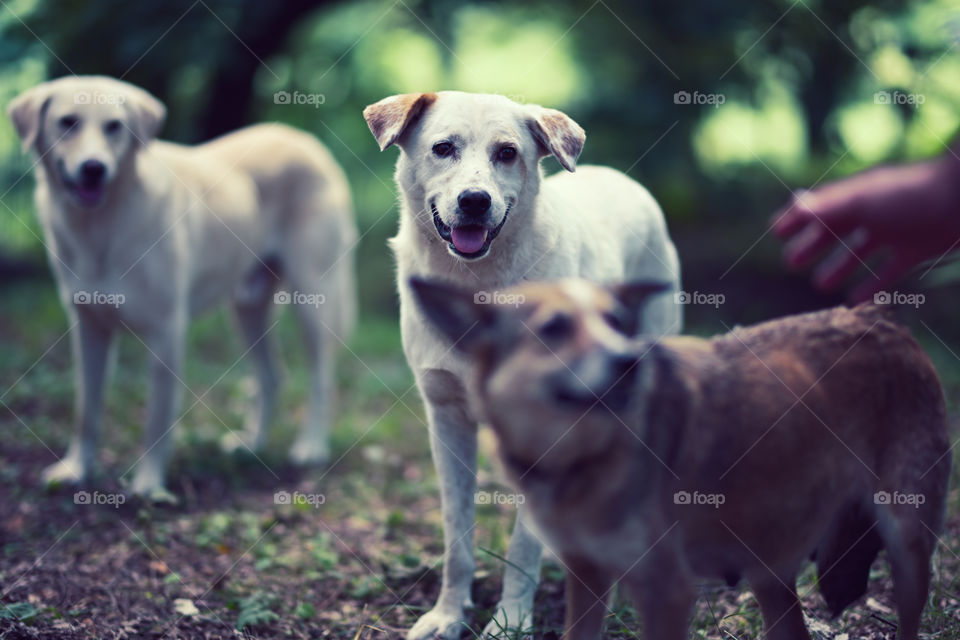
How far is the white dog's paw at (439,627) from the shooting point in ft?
10.6

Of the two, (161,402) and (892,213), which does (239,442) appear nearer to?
(161,402)

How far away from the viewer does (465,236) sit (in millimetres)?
3045

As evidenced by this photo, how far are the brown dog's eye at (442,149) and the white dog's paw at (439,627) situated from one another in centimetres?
172

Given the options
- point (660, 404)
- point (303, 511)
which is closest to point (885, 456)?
point (660, 404)

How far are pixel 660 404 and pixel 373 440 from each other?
13.6ft

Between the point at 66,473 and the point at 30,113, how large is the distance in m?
1.97

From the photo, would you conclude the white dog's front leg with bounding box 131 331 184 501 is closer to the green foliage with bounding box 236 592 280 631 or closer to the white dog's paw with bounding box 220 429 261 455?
the white dog's paw with bounding box 220 429 261 455

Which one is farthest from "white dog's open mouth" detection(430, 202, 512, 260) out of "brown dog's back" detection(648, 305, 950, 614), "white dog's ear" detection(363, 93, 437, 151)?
"brown dog's back" detection(648, 305, 950, 614)
